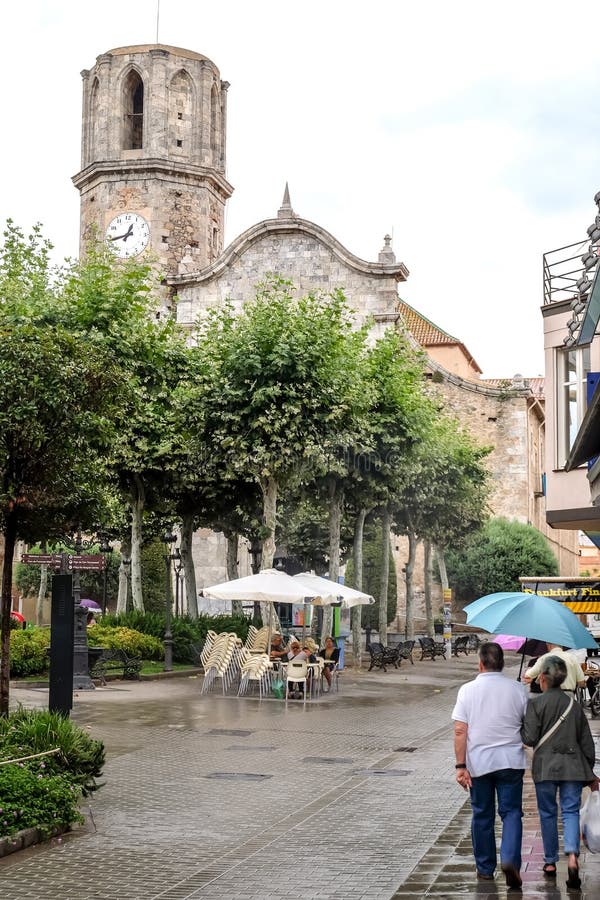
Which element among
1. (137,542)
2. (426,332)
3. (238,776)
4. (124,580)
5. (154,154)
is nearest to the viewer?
(238,776)

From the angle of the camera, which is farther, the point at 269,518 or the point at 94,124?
the point at 94,124

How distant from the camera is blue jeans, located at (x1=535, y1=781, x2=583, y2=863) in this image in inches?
332

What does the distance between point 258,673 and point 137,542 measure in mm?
8689

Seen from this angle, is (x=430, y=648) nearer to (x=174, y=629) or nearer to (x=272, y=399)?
(x=174, y=629)

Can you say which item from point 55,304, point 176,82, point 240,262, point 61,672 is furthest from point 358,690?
point 176,82

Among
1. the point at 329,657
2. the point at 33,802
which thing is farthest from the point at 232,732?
the point at 329,657

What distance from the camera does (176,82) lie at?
184 feet

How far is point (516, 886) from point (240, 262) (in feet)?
151

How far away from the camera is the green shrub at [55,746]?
11211mm

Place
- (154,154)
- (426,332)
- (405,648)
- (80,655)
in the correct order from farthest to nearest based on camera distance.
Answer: (426,332) < (154,154) < (405,648) < (80,655)

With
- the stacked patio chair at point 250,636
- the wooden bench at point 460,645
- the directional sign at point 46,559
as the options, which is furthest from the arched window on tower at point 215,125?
the directional sign at point 46,559

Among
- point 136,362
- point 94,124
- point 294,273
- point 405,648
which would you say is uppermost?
point 94,124

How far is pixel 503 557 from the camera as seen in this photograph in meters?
53.9

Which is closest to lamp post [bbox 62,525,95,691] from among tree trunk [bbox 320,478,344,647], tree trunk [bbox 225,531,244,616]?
tree trunk [bbox 320,478,344,647]
